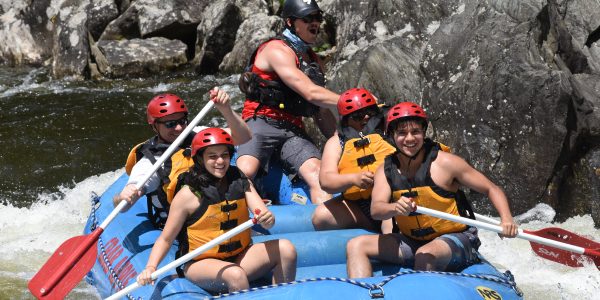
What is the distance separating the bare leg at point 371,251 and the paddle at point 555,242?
1.31 ft

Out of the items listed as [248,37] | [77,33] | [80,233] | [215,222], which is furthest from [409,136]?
[77,33]

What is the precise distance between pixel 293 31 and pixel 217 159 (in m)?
1.60

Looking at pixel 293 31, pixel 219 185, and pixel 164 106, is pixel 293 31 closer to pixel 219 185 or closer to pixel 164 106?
pixel 164 106

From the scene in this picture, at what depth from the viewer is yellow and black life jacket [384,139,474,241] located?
4387mm

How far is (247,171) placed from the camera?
5.58 metres

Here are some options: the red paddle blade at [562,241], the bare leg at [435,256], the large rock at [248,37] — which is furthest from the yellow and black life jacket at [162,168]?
the large rock at [248,37]

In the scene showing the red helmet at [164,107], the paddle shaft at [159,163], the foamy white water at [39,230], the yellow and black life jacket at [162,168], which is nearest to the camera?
the paddle shaft at [159,163]

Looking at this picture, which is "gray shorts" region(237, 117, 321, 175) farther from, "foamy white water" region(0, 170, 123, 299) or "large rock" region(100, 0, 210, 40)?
"large rock" region(100, 0, 210, 40)

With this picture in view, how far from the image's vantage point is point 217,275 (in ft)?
14.0

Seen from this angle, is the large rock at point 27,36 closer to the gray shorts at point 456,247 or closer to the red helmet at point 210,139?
the red helmet at point 210,139

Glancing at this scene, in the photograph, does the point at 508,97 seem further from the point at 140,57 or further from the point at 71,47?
the point at 71,47

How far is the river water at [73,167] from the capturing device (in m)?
6.08

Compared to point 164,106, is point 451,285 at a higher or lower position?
lower

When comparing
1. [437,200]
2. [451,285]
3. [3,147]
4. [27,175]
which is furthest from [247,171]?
[3,147]
